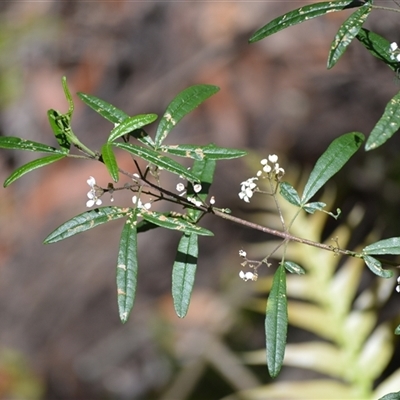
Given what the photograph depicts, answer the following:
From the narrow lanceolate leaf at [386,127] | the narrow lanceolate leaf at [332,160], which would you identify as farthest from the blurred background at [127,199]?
the narrow lanceolate leaf at [386,127]

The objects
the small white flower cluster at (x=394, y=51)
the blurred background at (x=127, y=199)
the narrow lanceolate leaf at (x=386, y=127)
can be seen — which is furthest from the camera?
the blurred background at (x=127, y=199)

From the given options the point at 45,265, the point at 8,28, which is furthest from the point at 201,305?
the point at 8,28

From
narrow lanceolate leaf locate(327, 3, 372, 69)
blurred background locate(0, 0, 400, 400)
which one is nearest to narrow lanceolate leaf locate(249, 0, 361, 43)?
narrow lanceolate leaf locate(327, 3, 372, 69)

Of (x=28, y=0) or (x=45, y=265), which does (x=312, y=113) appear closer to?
(x=45, y=265)

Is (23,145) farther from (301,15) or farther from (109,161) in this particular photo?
(301,15)

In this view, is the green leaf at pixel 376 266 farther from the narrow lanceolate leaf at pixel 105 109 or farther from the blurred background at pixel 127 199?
the blurred background at pixel 127 199

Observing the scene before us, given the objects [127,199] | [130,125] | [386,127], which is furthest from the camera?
[127,199]

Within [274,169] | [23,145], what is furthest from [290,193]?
[23,145]
